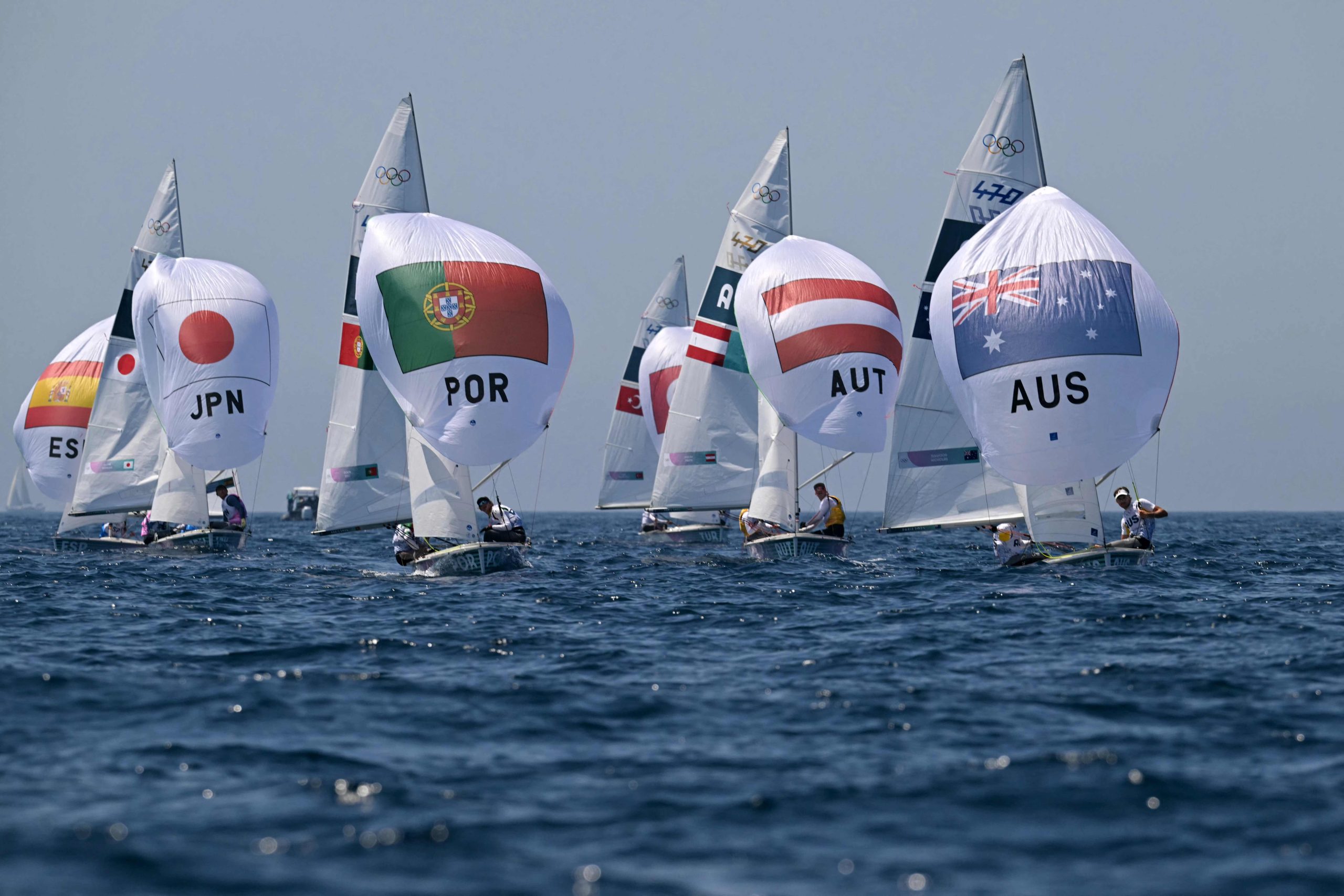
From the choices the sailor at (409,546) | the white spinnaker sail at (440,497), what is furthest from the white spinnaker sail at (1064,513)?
the sailor at (409,546)

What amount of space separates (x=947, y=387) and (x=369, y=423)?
1209 centimetres

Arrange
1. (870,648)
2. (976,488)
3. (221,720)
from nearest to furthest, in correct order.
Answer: (221,720) < (870,648) < (976,488)

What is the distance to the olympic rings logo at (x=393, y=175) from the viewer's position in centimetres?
2820

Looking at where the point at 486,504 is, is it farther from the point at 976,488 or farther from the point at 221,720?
the point at 221,720

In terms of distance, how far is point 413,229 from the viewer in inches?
974

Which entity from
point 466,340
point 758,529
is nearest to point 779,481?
point 758,529

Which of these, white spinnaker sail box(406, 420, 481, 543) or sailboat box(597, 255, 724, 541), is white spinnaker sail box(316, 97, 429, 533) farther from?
sailboat box(597, 255, 724, 541)

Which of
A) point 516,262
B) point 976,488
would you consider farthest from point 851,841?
point 976,488

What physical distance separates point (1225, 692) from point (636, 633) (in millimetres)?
7108

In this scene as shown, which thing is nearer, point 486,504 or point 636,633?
point 636,633

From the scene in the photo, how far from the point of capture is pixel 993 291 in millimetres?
22719

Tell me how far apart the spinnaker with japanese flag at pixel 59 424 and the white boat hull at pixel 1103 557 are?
109 ft

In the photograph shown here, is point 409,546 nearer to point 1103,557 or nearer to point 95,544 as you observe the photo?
point 1103,557

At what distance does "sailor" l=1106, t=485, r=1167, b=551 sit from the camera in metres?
23.5
